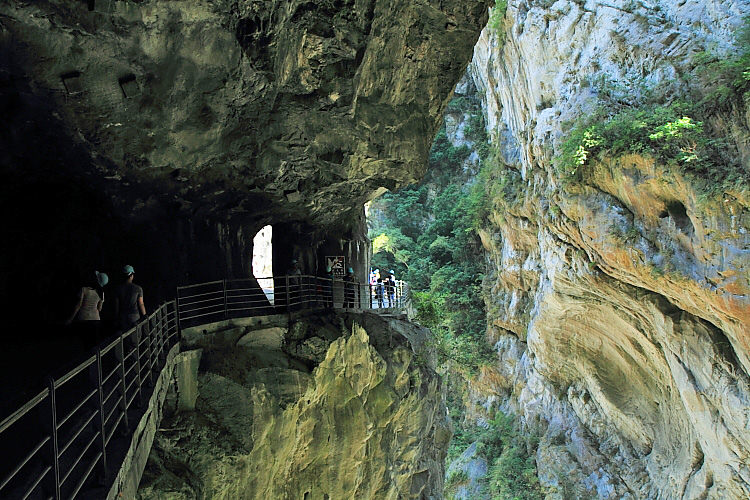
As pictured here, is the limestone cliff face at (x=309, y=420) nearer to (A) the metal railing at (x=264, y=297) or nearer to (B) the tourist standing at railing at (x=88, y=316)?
Answer: (A) the metal railing at (x=264, y=297)

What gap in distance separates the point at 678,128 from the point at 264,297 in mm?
12177

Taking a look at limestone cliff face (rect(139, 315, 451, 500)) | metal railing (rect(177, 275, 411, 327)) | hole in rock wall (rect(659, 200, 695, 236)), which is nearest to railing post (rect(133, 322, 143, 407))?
limestone cliff face (rect(139, 315, 451, 500))

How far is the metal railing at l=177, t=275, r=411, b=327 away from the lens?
10.7 m

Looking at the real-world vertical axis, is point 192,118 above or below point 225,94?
below

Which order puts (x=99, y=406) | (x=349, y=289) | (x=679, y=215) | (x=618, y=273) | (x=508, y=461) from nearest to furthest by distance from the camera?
(x=99, y=406)
(x=679, y=215)
(x=349, y=289)
(x=618, y=273)
(x=508, y=461)

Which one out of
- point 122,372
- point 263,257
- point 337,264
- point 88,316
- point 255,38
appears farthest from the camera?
point 263,257

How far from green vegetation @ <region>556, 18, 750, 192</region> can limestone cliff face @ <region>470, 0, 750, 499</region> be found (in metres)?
0.36

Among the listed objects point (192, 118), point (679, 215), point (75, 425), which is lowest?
point (75, 425)

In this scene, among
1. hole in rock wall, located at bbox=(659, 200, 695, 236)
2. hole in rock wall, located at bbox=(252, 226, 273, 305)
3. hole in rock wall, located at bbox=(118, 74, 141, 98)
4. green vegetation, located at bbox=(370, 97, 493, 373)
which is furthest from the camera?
hole in rock wall, located at bbox=(252, 226, 273, 305)

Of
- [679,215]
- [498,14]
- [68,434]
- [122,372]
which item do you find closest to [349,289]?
[679,215]

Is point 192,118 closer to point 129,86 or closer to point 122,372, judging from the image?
point 129,86

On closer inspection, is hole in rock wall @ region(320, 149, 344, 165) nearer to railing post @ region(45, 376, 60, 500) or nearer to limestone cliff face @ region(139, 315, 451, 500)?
limestone cliff face @ region(139, 315, 451, 500)

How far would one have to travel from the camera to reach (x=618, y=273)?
17.7m

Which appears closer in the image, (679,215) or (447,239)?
(679,215)
